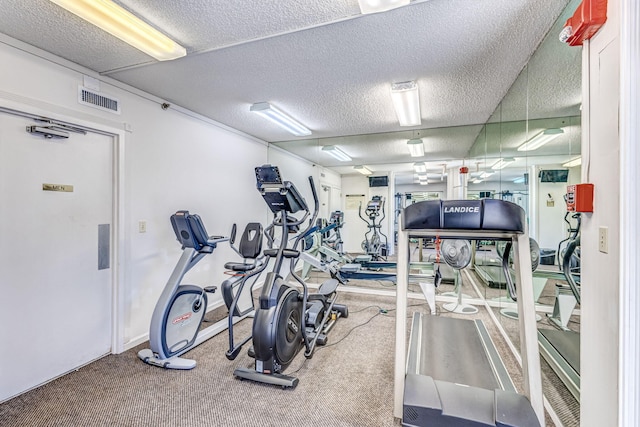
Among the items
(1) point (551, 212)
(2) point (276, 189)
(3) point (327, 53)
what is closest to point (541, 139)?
(1) point (551, 212)

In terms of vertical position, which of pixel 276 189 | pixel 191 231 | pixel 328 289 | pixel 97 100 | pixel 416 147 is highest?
pixel 416 147

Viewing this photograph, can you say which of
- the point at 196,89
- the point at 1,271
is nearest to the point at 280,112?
the point at 196,89

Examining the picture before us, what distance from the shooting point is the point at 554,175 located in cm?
206

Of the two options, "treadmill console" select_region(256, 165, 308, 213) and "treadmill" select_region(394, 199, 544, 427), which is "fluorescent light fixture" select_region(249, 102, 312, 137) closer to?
"treadmill console" select_region(256, 165, 308, 213)

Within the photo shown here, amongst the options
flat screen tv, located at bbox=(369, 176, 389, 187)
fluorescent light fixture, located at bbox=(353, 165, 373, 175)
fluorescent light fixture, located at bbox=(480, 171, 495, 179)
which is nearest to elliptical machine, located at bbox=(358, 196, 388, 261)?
flat screen tv, located at bbox=(369, 176, 389, 187)

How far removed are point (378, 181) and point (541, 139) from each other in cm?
319

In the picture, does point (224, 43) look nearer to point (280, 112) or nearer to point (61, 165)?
point (280, 112)

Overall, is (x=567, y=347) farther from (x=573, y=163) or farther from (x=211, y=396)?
(x=211, y=396)

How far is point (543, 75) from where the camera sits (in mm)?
2141

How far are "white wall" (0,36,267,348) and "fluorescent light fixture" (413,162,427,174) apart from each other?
3337 mm

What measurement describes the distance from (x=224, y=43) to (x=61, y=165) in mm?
1709

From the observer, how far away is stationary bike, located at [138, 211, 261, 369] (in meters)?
2.46

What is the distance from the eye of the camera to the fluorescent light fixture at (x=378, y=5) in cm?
156

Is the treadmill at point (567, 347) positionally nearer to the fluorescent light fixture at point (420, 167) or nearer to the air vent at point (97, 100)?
the fluorescent light fixture at point (420, 167)
